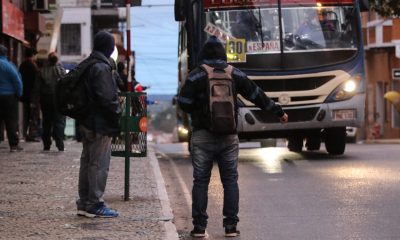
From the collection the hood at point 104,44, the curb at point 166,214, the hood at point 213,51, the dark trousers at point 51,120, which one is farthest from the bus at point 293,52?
the hood at point 213,51

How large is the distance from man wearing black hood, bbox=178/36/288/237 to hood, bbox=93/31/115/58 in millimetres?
1070

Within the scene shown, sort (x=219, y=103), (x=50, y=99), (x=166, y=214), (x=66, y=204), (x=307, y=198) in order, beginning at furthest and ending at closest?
(x=50, y=99), (x=307, y=198), (x=66, y=204), (x=166, y=214), (x=219, y=103)

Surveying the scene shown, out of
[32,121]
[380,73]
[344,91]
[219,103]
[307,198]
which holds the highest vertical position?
[219,103]

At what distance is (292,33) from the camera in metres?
17.2

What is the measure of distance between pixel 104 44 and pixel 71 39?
45.5 metres

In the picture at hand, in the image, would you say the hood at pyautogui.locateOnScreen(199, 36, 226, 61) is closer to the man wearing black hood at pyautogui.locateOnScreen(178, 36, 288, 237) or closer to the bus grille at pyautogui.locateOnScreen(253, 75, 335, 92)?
the man wearing black hood at pyautogui.locateOnScreen(178, 36, 288, 237)

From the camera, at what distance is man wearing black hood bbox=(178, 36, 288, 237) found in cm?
891

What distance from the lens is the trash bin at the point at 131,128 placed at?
10758 mm

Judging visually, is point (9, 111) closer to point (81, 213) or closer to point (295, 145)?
point (295, 145)

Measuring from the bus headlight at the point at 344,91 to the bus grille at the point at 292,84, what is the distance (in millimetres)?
258

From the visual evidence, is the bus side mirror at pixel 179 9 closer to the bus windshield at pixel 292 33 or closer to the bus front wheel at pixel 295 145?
the bus windshield at pixel 292 33

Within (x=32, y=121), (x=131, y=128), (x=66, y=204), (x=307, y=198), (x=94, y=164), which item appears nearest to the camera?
(x=94, y=164)

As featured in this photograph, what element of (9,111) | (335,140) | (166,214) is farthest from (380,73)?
(166,214)

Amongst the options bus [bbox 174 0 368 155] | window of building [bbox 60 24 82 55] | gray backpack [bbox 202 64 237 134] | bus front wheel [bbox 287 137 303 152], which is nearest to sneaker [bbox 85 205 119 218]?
gray backpack [bbox 202 64 237 134]
